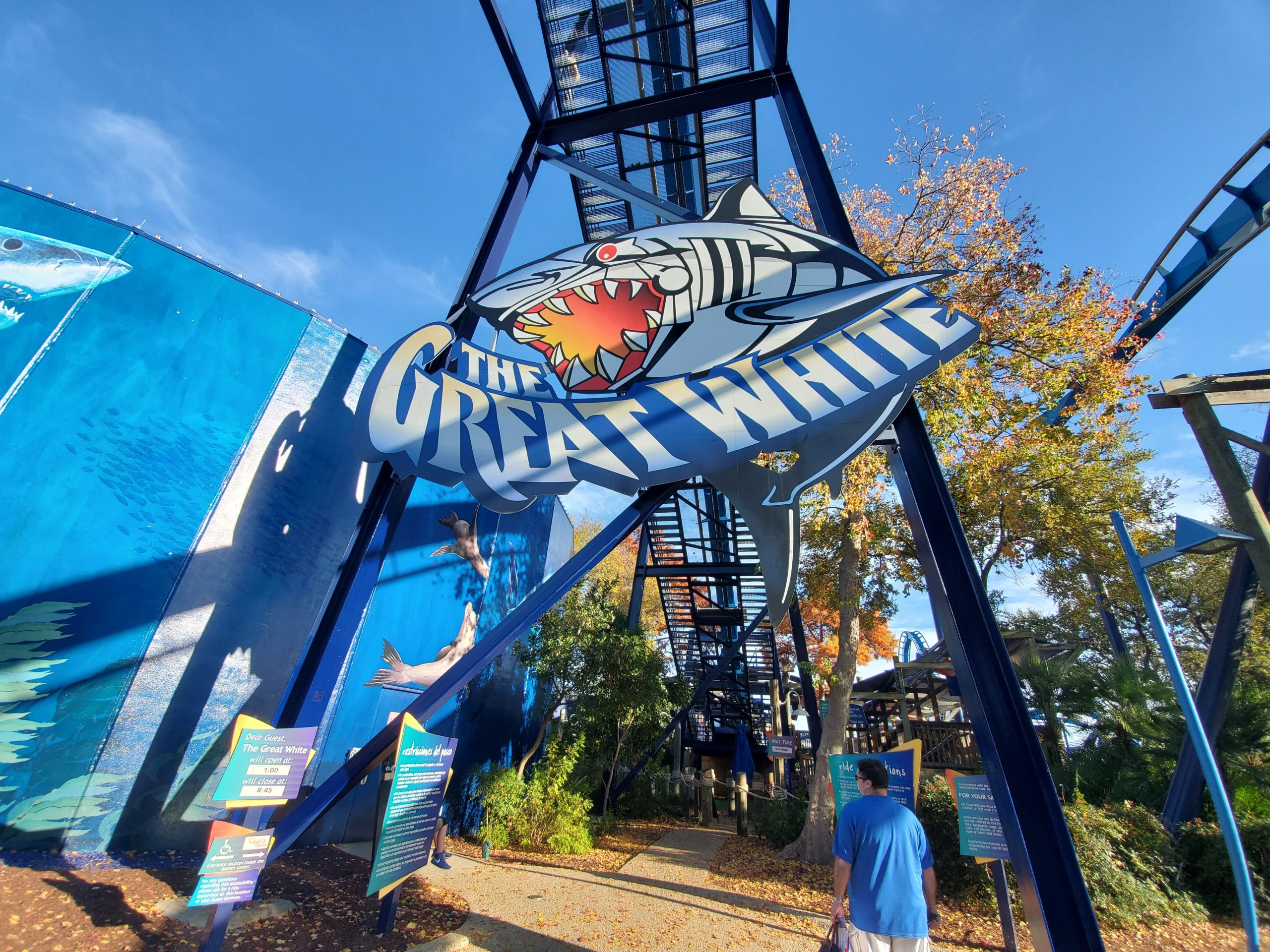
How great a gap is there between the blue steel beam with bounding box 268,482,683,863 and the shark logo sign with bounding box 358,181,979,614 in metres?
1.00

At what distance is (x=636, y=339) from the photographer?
620 cm

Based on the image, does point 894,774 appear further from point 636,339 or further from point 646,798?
point 646,798

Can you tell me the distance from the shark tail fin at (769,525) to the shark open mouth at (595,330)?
62.8 inches

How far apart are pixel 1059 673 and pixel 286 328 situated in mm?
15123

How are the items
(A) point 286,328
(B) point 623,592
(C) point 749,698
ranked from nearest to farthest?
(A) point 286,328, (C) point 749,698, (B) point 623,592

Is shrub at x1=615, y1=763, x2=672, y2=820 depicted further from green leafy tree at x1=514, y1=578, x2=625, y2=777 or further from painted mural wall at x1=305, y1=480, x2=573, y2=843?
green leafy tree at x1=514, y1=578, x2=625, y2=777

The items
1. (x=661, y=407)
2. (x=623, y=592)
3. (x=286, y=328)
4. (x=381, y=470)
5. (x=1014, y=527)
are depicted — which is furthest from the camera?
(x=623, y=592)

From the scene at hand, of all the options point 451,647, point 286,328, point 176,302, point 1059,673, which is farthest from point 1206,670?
point 176,302

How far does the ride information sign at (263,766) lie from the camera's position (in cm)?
385

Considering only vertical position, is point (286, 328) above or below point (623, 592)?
below

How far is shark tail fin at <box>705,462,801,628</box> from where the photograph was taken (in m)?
5.60

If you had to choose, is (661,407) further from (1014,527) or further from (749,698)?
(749,698)

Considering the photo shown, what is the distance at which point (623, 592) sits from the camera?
29.6 meters

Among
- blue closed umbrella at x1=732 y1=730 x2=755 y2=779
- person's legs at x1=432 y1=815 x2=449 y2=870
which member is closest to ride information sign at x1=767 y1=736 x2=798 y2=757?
blue closed umbrella at x1=732 y1=730 x2=755 y2=779
